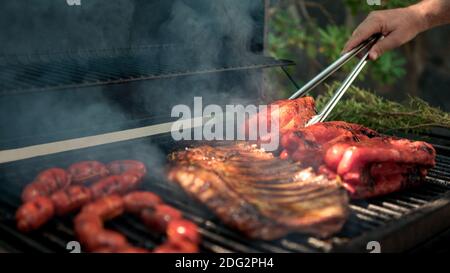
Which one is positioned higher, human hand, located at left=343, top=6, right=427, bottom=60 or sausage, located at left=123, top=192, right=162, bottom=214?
human hand, located at left=343, top=6, right=427, bottom=60

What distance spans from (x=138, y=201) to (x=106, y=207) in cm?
14

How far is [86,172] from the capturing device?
8.93 ft

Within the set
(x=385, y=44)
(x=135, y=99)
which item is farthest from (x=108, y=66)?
(x=385, y=44)

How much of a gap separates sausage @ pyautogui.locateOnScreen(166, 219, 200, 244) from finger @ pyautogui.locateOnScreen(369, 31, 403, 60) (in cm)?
213

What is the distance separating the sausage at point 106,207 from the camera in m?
2.28

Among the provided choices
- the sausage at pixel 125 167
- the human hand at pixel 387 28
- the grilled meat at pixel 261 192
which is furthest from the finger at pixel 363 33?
the sausage at pixel 125 167

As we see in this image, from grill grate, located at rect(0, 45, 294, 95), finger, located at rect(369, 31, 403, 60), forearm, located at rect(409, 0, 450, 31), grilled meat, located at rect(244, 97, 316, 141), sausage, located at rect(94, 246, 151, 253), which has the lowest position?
sausage, located at rect(94, 246, 151, 253)

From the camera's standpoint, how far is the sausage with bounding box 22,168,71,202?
244 centimetres

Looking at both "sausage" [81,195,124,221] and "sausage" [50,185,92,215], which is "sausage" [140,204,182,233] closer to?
"sausage" [81,195,124,221]

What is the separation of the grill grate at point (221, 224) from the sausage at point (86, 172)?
230 mm

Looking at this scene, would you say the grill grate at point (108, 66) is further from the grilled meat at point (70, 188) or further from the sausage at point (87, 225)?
the sausage at point (87, 225)
